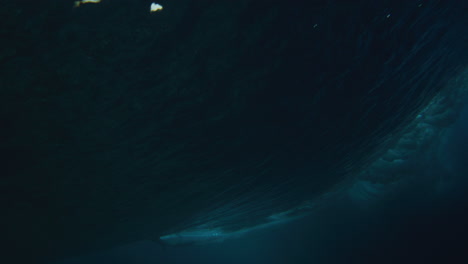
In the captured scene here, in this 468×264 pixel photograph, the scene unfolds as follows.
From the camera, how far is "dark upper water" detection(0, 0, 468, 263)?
16.1ft

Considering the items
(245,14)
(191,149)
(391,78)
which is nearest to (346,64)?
(391,78)

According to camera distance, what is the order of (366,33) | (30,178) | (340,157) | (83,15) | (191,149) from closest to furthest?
(83,15) < (366,33) < (30,178) < (191,149) < (340,157)

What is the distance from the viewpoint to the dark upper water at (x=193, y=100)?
16.1 feet

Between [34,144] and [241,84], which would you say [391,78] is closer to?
[241,84]

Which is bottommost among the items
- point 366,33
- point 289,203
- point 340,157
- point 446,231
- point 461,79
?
point 446,231

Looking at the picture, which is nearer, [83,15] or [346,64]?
[83,15]

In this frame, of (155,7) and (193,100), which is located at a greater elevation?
(155,7)

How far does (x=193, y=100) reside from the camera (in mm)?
Answer: 7156

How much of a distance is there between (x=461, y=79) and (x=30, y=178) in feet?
78.9

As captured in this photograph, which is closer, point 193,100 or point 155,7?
point 155,7

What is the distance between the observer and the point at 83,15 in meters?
4.23

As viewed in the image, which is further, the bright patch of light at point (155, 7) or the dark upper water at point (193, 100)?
the dark upper water at point (193, 100)

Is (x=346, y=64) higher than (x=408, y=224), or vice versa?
(x=346, y=64)

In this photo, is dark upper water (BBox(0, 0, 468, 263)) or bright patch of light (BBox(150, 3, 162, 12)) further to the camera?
dark upper water (BBox(0, 0, 468, 263))
